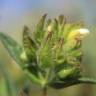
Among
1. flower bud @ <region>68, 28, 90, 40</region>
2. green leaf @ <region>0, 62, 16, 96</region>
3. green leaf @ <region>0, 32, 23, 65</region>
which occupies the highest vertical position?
flower bud @ <region>68, 28, 90, 40</region>

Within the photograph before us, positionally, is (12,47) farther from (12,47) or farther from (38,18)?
(38,18)

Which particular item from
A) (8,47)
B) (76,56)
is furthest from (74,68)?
(8,47)

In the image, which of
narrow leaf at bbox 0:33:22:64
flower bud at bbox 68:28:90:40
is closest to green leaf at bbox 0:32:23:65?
narrow leaf at bbox 0:33:22:64

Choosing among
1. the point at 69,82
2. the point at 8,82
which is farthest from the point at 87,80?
the point at 8,82

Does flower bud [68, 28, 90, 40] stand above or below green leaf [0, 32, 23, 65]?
above

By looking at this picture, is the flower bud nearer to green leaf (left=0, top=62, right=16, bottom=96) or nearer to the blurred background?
the blurred background

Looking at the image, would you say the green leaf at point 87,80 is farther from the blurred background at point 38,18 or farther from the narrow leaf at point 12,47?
the narrow leaf at point 12,47
